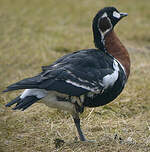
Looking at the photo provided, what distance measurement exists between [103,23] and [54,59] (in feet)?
7.98

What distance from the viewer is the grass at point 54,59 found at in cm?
418

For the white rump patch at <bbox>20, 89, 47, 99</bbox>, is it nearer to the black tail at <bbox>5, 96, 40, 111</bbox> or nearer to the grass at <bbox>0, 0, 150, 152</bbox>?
the black tail at <bbox>5, 96, 40, 111</bbox>

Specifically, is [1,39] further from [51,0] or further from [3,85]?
[51,0]

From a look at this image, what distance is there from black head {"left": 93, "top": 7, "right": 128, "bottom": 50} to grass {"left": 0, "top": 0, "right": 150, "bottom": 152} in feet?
2.93

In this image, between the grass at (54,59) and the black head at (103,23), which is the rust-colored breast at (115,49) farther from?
the grass at (54,59)

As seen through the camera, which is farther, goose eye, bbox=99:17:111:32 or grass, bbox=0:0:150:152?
goose eye, bbox=99:17:111:32

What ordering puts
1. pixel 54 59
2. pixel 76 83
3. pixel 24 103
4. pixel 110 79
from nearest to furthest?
pixel 24 103, pixel 76 83, pixel 110 79, pixel 54 59

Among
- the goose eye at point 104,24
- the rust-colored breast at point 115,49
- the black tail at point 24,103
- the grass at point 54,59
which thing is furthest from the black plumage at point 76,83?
the grass at point 54,59

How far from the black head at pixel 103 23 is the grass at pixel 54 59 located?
2.93ft

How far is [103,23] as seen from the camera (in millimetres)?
4289

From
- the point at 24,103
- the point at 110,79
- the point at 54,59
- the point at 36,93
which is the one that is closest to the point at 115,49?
the point at 110,79

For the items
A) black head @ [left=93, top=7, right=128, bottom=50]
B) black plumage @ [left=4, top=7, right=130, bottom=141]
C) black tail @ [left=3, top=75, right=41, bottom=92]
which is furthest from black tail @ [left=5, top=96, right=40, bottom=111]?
black head @ [left=93, top=7, right=128, bottom=50]

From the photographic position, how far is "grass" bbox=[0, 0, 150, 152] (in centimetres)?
418

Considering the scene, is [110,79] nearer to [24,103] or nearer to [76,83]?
[76,83]
